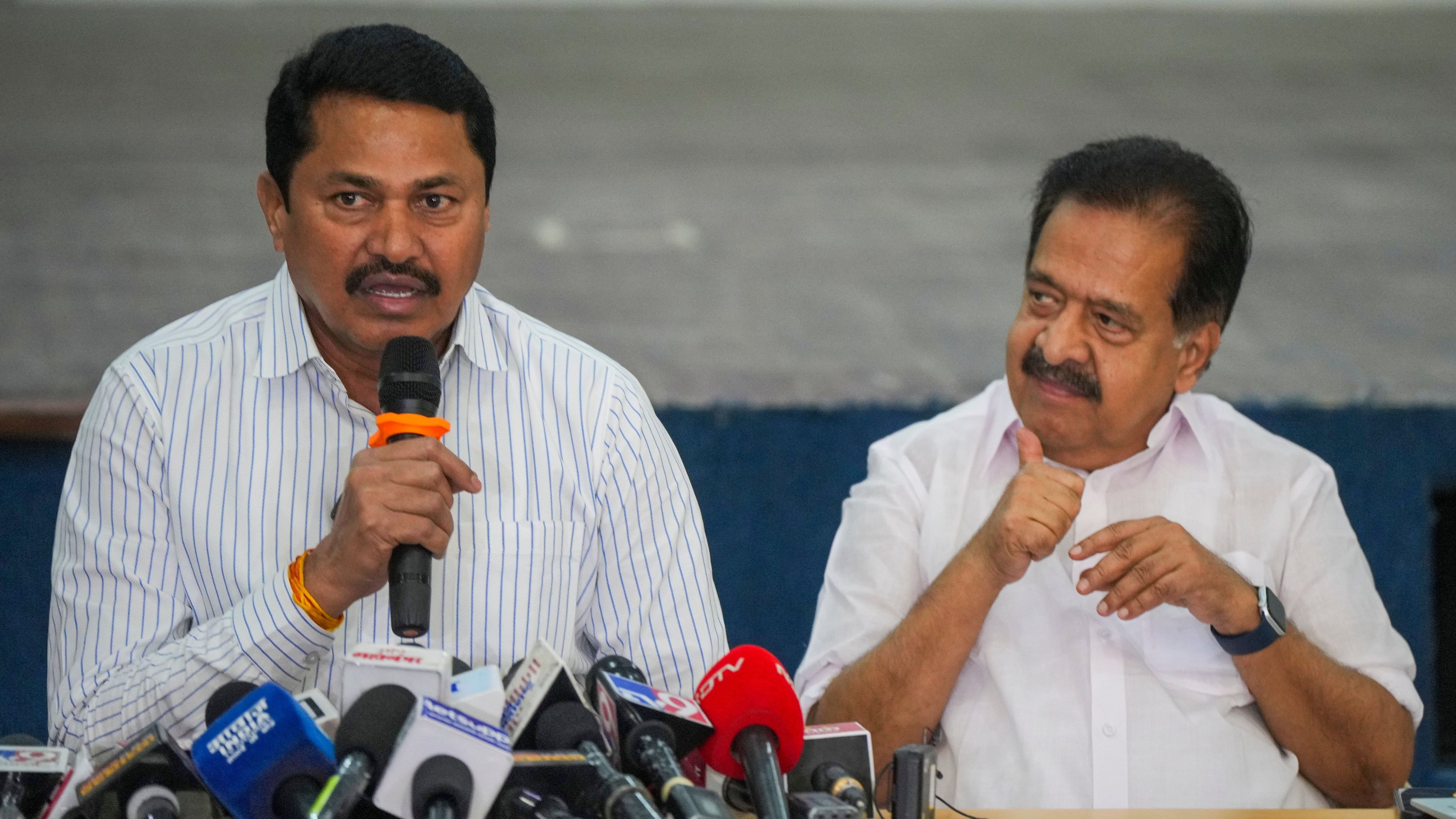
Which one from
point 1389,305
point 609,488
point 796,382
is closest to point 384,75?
point 609,488

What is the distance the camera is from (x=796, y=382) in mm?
3297

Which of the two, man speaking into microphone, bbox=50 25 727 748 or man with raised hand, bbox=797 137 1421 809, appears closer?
man speaking into microphone, bbox=50 25 727 748

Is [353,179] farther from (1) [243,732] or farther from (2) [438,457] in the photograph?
(1) [243,732]

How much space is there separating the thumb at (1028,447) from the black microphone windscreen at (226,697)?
41.0 inches

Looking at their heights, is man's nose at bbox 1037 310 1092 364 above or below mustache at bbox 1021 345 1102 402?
above

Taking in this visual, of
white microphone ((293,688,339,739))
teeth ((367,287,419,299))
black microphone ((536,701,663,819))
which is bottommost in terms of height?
black microphone ((536,701,663,819))

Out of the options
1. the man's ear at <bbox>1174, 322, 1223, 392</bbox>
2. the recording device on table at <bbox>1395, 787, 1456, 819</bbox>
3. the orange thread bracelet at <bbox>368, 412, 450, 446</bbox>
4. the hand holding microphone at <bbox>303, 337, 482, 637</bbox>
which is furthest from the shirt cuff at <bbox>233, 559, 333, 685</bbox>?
the man's ear at <bbox>1174, 322, 1223, 392</bbox>

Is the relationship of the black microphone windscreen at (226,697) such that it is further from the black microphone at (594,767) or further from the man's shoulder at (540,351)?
the man's shoulder at (540,351)

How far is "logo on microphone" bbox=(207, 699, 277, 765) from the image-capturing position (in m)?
1.14

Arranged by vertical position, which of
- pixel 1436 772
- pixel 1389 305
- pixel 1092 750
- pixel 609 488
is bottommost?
pixel 1436 772

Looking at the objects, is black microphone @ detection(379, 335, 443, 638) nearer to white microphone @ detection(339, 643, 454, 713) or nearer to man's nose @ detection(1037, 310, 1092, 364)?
white microphone @ detection(339, 643, 454, 713)

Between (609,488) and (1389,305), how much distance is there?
2.71 metres

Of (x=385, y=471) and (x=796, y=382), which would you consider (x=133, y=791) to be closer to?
(x=385, y=471)

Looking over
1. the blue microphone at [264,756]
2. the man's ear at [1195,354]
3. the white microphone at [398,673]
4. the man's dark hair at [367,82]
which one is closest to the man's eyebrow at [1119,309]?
the man's ear at [1195,354]
